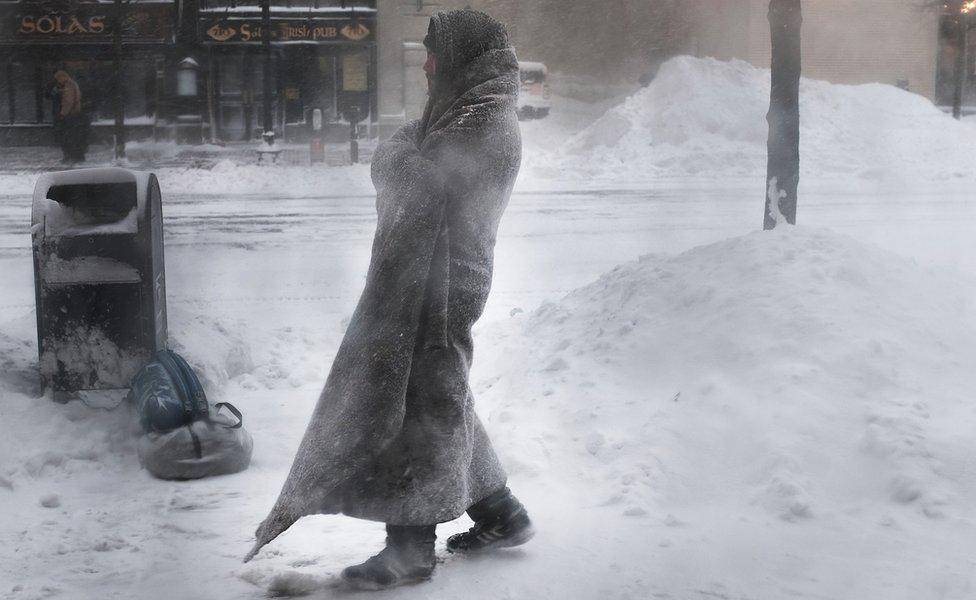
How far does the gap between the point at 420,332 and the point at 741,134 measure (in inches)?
850

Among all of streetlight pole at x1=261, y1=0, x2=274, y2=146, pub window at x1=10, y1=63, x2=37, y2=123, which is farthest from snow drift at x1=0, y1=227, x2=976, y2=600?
pub window at x1=10, y1=63, x2=37, y2=123

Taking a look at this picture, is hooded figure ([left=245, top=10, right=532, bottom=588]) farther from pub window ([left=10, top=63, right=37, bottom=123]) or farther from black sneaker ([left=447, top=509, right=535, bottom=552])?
pub window ([left=10, top=63, right=37, bottom=123])

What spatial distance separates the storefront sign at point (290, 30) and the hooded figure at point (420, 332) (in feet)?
85.9

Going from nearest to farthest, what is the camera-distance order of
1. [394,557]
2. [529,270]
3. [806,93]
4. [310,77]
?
[394,557]
[529,270]
[806,93]
[310,77]

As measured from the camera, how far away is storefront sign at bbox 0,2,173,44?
27.8m

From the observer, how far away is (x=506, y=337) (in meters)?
7.34

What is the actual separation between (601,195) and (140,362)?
1294 centimetres

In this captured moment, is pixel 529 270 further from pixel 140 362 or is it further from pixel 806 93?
pixel 806 93

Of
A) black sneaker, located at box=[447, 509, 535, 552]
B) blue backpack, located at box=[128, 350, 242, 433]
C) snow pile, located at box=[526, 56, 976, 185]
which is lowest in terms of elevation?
black sneaker, located at box=[447, 509, 535, 552]

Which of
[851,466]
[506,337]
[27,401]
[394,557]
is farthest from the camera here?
[506,337]

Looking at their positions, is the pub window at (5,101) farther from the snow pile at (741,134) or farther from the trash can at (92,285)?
the trash can at (92,285)

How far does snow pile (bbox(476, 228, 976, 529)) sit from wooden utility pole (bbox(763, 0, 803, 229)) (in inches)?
64.7

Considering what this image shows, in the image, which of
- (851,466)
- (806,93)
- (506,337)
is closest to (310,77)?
(806,93)

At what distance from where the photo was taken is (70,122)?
1021 inches
